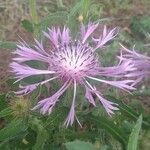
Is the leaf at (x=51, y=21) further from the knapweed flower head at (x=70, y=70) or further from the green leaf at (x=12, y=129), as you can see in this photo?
the green leaf at (x=12, y=129)

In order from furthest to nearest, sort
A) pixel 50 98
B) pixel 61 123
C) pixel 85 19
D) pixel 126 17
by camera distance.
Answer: pixel 126 17 < pixel 85 19 < pixel 61 123 < pixel 50 98

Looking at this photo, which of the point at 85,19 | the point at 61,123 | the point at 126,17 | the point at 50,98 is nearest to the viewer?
the point at 50,98

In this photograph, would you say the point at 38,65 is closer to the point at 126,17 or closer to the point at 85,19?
the point at 85,19

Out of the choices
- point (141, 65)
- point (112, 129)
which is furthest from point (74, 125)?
point (141, 65)

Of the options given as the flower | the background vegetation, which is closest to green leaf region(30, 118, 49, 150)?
the background vegetation

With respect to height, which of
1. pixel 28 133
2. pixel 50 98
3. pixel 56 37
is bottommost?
pixel 28 133

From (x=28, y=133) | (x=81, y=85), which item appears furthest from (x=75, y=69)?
(x=28, y=133)

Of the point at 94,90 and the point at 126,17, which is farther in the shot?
the point at 126,17

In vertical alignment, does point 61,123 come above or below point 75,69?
below

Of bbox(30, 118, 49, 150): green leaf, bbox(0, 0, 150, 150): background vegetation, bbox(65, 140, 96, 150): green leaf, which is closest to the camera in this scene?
bbox(65, 140, 96, 150): green leaf

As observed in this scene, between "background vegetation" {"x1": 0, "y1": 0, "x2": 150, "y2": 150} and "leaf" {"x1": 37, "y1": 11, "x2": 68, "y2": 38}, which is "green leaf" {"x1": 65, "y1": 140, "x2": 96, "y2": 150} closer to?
"background vegetation" {"x1": 0, "y1": 0, "x2": 150, "y2": 150}
